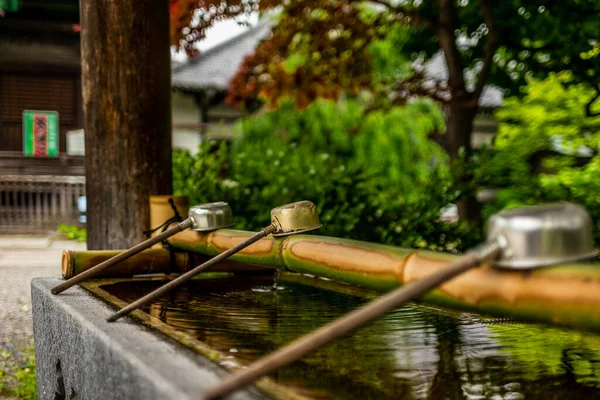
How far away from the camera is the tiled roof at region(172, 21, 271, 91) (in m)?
18.1

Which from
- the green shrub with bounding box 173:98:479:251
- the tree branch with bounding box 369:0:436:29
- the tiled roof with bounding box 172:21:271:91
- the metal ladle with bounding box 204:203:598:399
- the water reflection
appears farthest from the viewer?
the tiled roof with bounding box 172:21:271:91

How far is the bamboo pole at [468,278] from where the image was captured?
43.5 inches

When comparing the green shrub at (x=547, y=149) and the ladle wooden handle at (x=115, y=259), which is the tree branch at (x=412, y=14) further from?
the ladle wooden handle at (x=115, y=259)

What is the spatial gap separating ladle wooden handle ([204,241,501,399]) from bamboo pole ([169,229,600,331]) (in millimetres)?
96

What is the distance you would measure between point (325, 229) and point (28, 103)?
14145 millimetres

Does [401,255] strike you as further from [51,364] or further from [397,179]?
[397,179]

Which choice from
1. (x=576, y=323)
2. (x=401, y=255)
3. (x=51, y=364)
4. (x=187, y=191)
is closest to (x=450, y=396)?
(x=401, y=255)

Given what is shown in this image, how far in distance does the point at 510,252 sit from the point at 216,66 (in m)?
20.1

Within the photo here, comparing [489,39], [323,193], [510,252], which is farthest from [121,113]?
[489,39]

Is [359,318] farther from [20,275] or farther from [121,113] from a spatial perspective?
[20,275]

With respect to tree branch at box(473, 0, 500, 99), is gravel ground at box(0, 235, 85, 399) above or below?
below

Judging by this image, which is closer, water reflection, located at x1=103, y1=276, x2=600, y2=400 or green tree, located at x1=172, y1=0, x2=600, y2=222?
water reflection, located at x1=103, y1=276, x2=600, y2=400

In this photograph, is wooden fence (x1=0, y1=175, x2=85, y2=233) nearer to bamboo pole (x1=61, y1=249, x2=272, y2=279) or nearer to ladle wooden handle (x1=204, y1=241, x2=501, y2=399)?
bamboo pole (x1=61, y1=249, x2=272, y2=279)

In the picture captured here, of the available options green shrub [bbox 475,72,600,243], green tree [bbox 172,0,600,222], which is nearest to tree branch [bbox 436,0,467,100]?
green tree [bbox 172,0,600,222]
